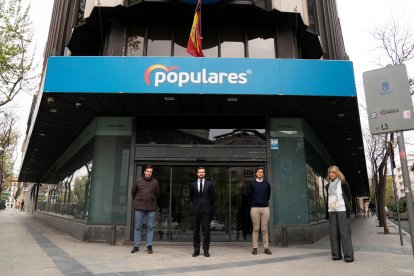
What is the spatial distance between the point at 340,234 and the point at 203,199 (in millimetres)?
3072

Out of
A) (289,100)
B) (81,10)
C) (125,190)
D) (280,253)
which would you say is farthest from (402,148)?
(81,10)

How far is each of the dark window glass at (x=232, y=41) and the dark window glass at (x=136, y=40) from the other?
281 centimetres

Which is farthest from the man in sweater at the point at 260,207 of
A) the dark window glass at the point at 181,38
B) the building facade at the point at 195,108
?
the dark window glass at the point at 181,38

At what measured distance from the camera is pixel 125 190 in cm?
1034

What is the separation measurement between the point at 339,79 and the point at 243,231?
5.28 m

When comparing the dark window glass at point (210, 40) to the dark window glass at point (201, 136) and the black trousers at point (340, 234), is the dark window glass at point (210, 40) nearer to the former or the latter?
the dark window glass at point (201, 136)

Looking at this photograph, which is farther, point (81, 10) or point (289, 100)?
point (81, 10)

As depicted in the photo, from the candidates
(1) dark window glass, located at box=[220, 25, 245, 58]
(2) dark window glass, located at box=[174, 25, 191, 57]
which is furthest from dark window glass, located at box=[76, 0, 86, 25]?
(1) dark window glass, located at box=[220, 25, 245, 58]

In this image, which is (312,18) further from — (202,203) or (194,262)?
(194,262)

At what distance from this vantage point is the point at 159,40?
11.6m

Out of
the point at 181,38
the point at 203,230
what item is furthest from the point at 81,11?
the point at 203,230

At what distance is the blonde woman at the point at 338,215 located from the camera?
6684 millimetres

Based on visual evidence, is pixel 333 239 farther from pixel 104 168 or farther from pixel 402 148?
pixel 104 168

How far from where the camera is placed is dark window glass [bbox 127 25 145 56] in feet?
37.0
